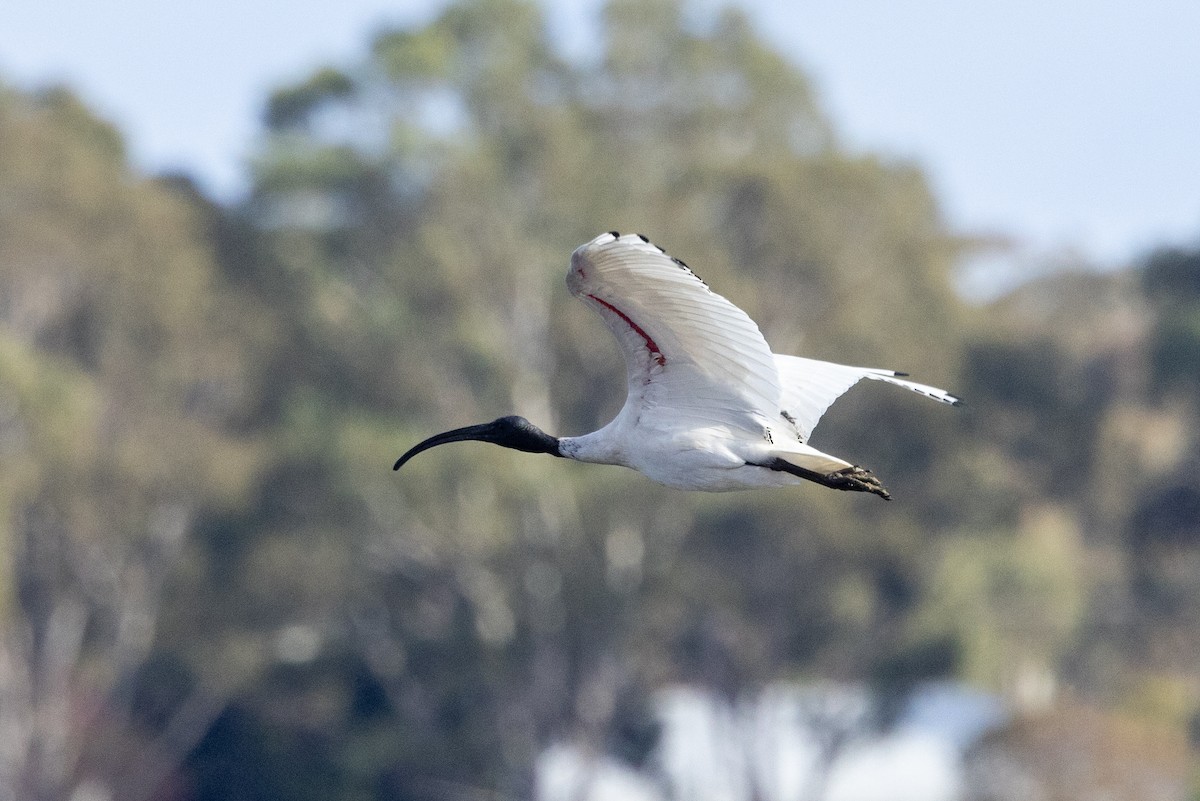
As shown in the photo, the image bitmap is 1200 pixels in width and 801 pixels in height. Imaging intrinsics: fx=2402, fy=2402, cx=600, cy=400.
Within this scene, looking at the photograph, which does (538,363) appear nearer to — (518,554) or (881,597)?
(518,554)

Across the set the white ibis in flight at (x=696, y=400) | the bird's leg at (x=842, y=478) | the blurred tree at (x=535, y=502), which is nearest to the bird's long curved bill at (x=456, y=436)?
the white ibis in flight at (x=696, y=400)

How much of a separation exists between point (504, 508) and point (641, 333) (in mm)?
23639

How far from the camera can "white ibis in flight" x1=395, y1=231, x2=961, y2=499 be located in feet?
31.6

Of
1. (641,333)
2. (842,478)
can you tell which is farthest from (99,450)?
(842,478)

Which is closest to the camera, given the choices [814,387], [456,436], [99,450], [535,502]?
[814,387]

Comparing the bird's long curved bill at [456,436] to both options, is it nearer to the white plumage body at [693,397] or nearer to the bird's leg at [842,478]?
the white plumage body at [693,397]

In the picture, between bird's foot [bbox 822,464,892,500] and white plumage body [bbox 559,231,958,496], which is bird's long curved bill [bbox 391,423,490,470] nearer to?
white plumage body [bbox 559,231,958,496]

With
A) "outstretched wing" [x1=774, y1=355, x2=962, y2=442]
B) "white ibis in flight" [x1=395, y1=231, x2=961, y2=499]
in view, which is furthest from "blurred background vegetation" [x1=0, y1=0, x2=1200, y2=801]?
"white ibis in flight" [x1=395, y1=231, x2=961, y2=499]

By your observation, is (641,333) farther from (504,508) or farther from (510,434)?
(504,508)

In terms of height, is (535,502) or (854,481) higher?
(535,502)

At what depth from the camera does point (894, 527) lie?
111 ft

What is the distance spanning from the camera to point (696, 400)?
10.3m

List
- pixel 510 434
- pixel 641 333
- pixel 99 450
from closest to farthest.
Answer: pixel 641 333, pixel 510 434, pixel 99 450

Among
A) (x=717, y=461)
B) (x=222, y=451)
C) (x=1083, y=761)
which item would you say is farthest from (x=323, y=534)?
(x=717, y=461)
